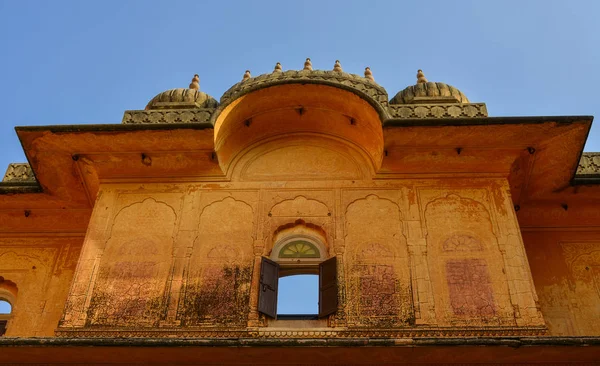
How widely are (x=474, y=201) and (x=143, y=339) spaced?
4.74 meters

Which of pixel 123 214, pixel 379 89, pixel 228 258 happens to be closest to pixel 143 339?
pixel 228 258

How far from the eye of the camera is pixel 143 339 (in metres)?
6.49

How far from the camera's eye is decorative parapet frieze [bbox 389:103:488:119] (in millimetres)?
8797

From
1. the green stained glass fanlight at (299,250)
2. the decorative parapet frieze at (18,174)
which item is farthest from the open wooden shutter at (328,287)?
the decorative parapet frieze at (18,174)

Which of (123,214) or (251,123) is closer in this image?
(123,214)

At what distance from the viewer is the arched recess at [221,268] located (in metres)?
7.63

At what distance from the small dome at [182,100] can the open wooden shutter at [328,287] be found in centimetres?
322

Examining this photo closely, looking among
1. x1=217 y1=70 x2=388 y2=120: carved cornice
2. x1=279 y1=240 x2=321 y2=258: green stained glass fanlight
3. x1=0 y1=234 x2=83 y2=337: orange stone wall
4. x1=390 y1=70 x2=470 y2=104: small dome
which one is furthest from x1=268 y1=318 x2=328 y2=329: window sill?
x1=390 y1=70 x2=470 y2=104: small dome

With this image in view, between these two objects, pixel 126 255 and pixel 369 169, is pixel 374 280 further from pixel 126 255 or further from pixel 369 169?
pixel 126 255

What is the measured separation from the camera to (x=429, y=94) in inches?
382

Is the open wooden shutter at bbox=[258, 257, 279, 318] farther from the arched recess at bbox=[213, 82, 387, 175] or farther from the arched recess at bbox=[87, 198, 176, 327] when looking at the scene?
the arched recess at bbox=[213, 82, 387, 175]

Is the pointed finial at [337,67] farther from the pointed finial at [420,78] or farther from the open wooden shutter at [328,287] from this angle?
the open wooden shutter at [328,287]

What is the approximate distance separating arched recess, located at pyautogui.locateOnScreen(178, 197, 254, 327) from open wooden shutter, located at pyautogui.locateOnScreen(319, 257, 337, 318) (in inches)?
35.3

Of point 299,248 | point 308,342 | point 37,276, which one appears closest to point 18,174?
point 37,276
